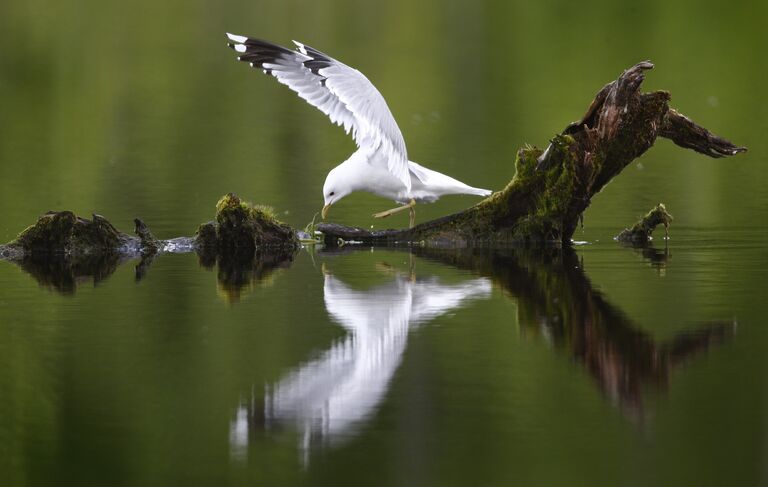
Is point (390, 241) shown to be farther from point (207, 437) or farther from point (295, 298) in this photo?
point (207, 437)

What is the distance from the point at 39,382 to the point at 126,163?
1393cm

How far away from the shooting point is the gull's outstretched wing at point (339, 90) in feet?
43.0

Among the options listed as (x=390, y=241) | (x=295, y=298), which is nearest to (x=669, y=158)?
(x=390, y=241)

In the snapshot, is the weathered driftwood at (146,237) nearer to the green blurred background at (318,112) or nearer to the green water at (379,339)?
the green water at (379,339)

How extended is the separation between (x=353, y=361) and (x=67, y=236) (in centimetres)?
552

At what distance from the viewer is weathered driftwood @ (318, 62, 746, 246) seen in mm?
12312

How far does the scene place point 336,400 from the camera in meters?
7.37

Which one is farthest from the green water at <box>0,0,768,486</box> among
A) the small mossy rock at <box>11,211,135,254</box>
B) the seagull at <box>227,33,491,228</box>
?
the seagull at <box>227,33,491,228</box>

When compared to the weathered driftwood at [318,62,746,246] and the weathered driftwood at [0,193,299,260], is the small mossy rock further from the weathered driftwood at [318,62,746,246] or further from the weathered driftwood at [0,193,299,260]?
the weathered driftwood at [318,62,746,246]

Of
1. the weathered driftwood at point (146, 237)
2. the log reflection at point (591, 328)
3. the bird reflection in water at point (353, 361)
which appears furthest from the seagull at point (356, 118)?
the bird reflection in water at point (353, 361)

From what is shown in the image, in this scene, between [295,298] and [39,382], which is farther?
[295,298]

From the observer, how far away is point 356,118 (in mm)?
13828

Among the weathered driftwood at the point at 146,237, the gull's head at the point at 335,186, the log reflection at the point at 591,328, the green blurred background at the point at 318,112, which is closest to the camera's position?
the log reflection at the point at 591,328

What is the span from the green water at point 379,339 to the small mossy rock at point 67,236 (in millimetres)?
629
